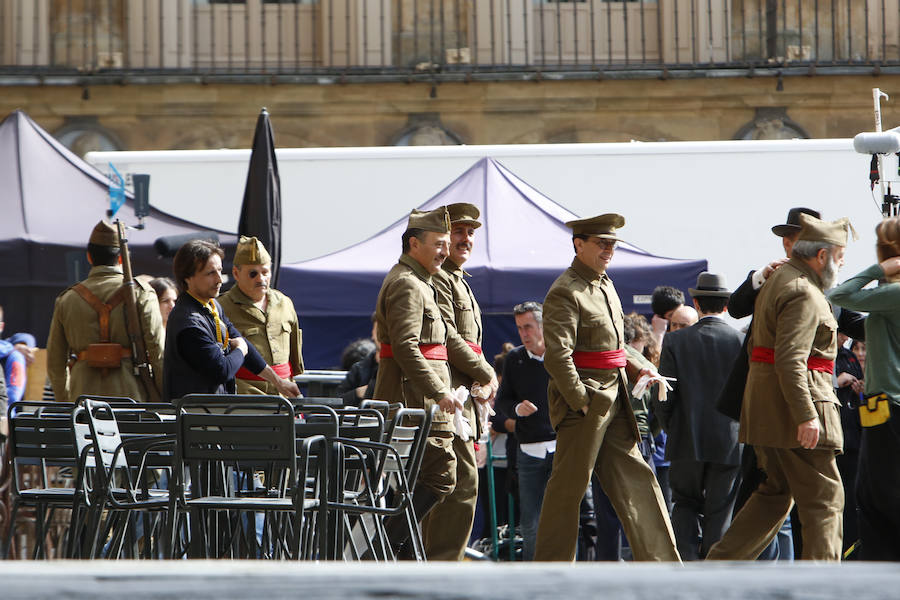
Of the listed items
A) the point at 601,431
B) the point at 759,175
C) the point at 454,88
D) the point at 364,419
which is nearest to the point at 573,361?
the point at 601,431

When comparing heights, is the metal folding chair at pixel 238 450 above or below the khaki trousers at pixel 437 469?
above

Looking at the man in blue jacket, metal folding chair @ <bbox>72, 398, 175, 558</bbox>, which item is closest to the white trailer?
→ the man in blue jacket

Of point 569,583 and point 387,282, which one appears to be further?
point 387,282

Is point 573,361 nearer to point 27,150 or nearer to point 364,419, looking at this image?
point 364,419

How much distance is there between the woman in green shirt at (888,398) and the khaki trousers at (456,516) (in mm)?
1871

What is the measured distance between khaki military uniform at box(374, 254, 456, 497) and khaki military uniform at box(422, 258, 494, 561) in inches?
7.3

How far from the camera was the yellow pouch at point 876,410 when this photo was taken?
5.77m

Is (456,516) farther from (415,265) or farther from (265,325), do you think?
(265,325)

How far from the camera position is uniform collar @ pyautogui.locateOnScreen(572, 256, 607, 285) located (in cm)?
693

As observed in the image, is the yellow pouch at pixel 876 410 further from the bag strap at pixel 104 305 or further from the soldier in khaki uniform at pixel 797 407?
the bag strap at pixel 104 305

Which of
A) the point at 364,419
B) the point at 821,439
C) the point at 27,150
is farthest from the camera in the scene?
the point at 27,150

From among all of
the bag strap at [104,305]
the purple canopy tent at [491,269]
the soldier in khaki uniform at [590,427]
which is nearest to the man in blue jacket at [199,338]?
the bag strap at [104,305]

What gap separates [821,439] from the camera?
20.3ft

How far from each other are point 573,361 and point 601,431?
38 cm
